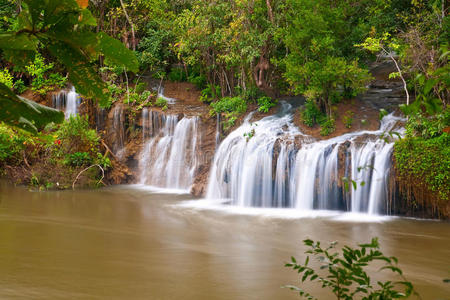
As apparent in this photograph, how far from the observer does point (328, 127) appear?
12.1m

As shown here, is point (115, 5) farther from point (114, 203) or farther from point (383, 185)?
point (383, 185)

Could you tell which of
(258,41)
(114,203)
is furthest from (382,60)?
(114,203)

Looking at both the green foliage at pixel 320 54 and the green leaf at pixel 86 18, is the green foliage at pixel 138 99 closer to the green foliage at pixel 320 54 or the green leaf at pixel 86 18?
the green foliage at pixel 320 54

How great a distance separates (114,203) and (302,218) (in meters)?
4.88

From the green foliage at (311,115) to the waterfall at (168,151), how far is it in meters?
3.65

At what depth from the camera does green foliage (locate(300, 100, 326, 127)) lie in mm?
12508

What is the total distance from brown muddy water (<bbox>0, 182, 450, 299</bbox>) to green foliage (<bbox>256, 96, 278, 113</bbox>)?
448cm

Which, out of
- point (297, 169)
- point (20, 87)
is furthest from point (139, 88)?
point (297, 169)

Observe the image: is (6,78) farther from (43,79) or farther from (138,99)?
(138,99)

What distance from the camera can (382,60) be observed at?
52.7 ft

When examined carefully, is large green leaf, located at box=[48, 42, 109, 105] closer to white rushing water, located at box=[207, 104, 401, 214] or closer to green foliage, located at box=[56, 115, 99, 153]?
white rushing water, located at box=[207, 104, 401, 214]

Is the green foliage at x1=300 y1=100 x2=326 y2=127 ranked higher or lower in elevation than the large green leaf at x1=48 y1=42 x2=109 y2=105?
higher

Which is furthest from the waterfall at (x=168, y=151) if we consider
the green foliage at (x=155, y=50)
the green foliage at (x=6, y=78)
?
the green foliage at (x=6, y=78)


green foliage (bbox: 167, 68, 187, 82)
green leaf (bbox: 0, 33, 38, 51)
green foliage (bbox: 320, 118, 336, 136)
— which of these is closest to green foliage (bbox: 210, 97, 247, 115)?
green foliage (bbox: 320, 118, 336, 136)
